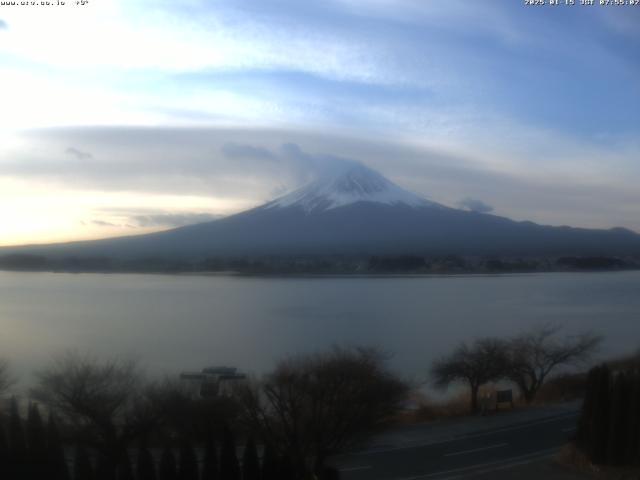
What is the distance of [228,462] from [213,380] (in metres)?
2.93

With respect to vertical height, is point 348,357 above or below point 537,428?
above

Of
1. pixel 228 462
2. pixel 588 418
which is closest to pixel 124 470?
pixel 228 462

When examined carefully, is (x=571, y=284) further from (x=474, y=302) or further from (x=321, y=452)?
(x=321, y=452)

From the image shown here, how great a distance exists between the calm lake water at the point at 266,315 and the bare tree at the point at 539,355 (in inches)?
53.1

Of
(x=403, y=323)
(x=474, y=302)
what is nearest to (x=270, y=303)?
(x=403, y=323)

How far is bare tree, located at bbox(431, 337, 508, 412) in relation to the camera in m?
9.37

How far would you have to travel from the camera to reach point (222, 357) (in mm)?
11109

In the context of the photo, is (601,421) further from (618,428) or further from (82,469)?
(82,469)

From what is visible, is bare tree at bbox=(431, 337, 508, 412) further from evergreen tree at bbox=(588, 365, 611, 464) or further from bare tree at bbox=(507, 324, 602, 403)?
evergreen tree at bbox=(588, 365, 611, 464)

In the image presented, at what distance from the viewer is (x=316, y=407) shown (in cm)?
575

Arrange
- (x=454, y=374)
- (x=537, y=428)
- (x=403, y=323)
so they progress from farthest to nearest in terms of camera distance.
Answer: (x=403, y=323) → (x=454, y=374) → (x=537, y=428)

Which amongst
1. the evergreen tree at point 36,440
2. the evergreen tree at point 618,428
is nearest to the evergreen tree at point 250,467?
the evergreen tree at point 36,440

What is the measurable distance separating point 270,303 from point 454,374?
1053 cm

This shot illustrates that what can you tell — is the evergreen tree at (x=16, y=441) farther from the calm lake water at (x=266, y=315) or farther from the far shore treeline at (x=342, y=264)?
the far shore treeline at (x=342, y=264)
